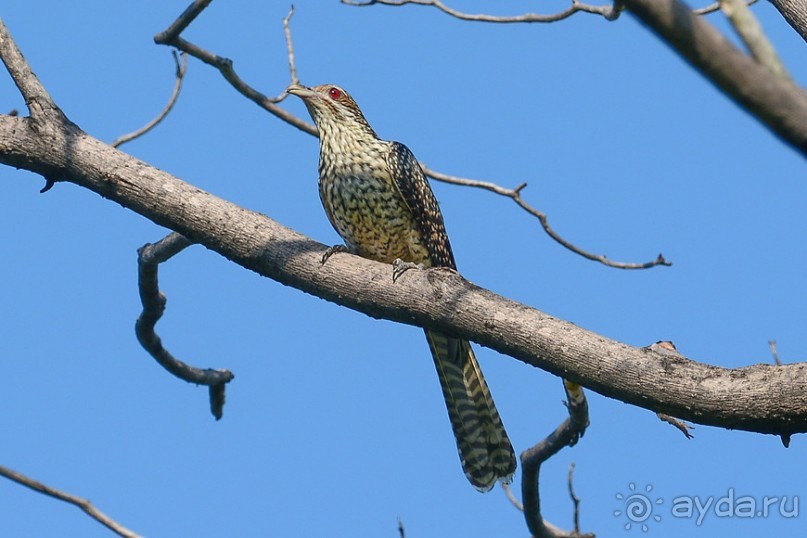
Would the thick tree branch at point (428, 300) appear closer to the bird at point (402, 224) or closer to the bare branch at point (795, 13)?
the bird at point (402, 224)

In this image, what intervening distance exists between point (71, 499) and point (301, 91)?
3.52m

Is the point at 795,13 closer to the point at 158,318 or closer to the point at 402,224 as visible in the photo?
the point at 402,224

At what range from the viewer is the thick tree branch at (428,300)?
3785 millimetres

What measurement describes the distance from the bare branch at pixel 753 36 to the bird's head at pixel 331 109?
508 centimetres

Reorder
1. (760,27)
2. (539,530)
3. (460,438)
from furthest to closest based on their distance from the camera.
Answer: (460,438) < (539,530) < (760,27)

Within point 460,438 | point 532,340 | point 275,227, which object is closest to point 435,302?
point 532,340

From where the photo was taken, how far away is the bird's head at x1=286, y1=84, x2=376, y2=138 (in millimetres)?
6797

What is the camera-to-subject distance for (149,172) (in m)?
4.79

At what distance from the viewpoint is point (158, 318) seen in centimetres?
592

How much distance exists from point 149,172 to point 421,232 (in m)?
2.11

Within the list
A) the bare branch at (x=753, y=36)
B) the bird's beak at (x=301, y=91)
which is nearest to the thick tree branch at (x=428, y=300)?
the bird's beak at (x=301, y=91)

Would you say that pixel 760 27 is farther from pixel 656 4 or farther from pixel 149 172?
pixel 149 172

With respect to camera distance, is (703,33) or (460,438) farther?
(460,438)

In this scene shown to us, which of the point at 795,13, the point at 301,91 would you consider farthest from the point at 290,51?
the point at 795,13
